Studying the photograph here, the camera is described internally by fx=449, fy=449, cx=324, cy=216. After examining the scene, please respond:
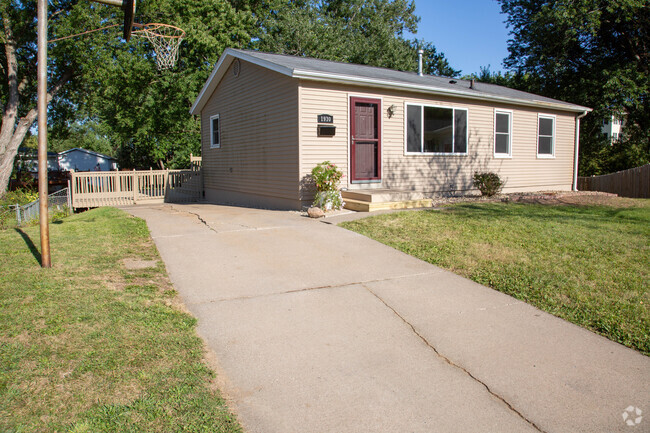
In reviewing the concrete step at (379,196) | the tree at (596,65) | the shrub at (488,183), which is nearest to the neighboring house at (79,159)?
Answer: the tree at (596,65)

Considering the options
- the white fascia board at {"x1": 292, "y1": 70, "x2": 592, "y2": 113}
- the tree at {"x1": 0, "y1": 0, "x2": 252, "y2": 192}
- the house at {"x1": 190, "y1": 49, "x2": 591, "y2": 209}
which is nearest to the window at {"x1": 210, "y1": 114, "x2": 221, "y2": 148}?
the house at {"x1": 190, "y1": 49, "x2": 591, "y2": 209}

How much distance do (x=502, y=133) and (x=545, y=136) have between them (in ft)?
7.95

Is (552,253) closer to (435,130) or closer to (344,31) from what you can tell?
(435,130)

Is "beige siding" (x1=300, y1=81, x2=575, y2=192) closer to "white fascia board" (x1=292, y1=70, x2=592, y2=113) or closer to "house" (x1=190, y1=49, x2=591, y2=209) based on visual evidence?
"house" (x1=190, y1=49, x2=591, y2=209)

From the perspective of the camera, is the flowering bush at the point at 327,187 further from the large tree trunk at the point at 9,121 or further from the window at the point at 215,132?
the large tree trunk at the point at 9,121

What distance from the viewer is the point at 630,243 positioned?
6.63m

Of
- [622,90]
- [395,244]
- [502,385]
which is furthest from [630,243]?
[622,90]

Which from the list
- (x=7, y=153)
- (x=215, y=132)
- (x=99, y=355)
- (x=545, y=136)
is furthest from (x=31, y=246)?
(x=7, y=153)

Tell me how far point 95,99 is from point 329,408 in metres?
26.4

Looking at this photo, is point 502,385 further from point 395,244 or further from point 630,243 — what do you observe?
point 630,243

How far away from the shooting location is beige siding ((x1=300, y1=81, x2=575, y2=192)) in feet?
34.6

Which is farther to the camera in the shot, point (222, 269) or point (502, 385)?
point (222, 269)

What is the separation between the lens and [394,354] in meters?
3.50

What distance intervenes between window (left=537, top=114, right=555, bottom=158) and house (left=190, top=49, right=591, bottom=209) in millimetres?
35
